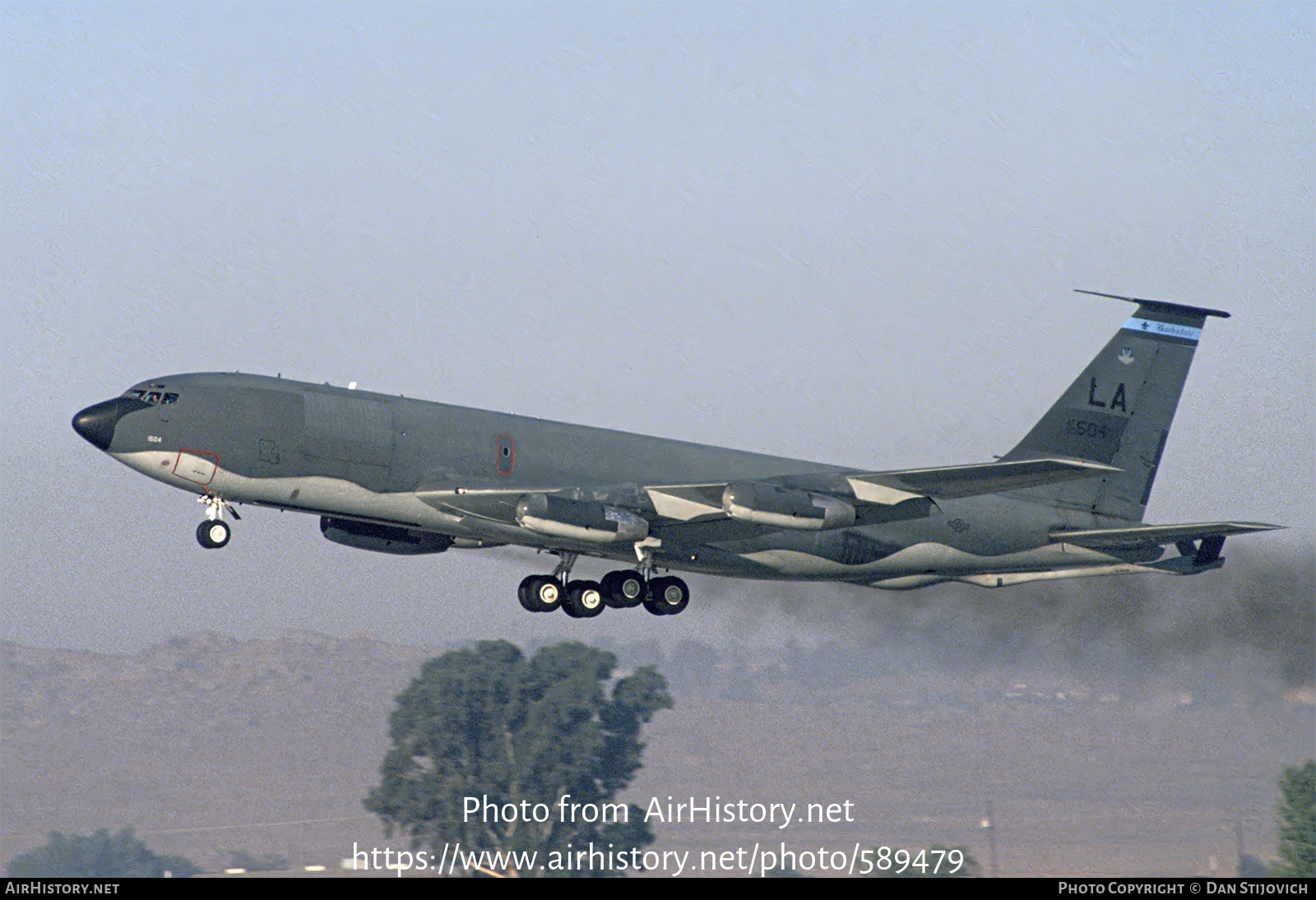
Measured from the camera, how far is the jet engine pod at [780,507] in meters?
33.9

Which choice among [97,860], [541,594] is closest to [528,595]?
[541,594]

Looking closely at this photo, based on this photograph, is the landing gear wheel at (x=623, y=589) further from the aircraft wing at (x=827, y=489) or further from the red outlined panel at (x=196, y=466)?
the red outlined panel at (x=196, y=466)

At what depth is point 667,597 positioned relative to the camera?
38.1m

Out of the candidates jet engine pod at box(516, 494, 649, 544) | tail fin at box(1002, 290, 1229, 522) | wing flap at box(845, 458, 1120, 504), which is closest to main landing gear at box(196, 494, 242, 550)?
jet engine pod at box(516, 494, 649, 544)

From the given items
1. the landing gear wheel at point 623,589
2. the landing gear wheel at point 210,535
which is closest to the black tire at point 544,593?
the landing gear wheel at point 623,589

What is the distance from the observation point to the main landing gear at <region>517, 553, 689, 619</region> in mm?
37500

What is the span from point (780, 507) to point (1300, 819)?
3638 centimetres

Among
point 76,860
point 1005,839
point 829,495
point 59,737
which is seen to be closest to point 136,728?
point 59,737

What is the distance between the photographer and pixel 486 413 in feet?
116

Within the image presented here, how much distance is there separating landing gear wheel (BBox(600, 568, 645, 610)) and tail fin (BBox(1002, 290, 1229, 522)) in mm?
11205

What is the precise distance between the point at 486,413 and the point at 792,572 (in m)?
9.16

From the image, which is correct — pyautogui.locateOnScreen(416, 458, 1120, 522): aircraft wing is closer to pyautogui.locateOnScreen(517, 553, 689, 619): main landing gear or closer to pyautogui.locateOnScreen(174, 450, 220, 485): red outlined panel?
pyautogui.locateOnScreen(517, 553, 689, 619): main landing gear

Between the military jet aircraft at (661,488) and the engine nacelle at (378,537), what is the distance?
0.05 meters

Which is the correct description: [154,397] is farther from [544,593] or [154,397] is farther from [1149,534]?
[1149,534]
